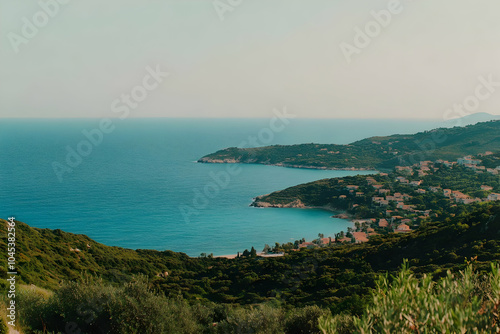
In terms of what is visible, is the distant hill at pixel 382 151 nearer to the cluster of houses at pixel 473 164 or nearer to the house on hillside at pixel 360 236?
the cluster of houses at pixel 473 164

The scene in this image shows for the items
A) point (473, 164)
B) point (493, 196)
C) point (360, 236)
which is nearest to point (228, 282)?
point (360, 236)

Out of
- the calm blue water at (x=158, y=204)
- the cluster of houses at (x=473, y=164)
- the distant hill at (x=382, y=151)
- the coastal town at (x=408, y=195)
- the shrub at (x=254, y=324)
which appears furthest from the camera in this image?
the distant hill at (x=382, y=151)

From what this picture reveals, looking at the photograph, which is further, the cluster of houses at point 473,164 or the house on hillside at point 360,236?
the cluster of houses at point 473,164

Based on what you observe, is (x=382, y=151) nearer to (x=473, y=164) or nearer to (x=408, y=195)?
(x=473, y=164)

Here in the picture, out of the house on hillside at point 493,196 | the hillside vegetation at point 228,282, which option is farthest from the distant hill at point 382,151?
the hillside vegetation at point 228,282

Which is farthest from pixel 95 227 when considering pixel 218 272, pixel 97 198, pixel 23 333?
pixel 23 333

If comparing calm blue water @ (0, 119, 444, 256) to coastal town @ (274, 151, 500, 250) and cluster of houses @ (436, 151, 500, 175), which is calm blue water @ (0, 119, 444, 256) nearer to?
coastal town @ (274, 151, 500, 250)

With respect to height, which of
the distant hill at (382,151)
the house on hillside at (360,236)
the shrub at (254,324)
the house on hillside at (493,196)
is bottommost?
the house on hillside at (360,236)
